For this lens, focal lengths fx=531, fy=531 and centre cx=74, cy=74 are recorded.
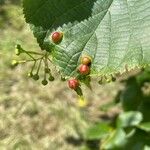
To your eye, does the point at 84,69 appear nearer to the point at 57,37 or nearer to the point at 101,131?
the point at 57,37

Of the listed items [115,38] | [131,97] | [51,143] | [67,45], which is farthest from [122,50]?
[51,143]

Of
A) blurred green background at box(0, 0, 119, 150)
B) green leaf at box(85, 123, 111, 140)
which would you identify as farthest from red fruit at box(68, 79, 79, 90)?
blurred green background at box(0, 0, 119, 150)

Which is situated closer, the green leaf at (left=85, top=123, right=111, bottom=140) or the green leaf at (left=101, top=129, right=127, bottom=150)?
the green leaf at (left=101, top=129, right=127, bottom=150)

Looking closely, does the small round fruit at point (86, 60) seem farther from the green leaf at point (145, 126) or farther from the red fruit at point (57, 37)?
the green leaf at point (145, 126)

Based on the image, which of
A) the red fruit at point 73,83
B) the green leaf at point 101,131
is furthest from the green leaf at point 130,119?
the red fruit at point 73,83

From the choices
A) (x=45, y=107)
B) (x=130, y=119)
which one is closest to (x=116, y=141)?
(x=130, y=119)

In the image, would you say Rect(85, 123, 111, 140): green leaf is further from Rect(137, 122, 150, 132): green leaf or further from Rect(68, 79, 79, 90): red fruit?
Rect(68, 79, 79, 90): red fruit

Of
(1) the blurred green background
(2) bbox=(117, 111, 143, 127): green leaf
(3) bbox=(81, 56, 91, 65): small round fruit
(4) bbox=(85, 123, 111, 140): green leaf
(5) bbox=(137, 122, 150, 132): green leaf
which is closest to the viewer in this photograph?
(3) bbox=(81, 56, 91, 65): small round fruit
